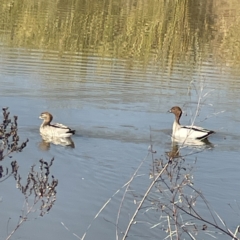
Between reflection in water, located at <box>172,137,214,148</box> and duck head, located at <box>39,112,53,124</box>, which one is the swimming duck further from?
reflection in water, located at <box>172,137,214,148</box>

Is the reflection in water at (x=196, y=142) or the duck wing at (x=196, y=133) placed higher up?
the duck wing at (x=196, y=133)

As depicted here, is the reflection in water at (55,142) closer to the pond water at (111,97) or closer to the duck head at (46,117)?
the pond water at (111,97)

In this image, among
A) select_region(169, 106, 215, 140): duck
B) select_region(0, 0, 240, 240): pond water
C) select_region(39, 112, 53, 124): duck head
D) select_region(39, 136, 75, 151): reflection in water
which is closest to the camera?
select_region(0, 0, 240, 240): pond water

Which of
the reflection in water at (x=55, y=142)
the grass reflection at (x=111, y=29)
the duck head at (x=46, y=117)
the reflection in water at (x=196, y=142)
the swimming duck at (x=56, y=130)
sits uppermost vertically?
the grass reflection at (x=111, y=29)

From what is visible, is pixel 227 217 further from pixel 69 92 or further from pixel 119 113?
pixel 69 92

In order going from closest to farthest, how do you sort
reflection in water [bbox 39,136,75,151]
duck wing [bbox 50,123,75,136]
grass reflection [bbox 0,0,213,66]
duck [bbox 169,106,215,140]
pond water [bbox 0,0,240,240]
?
pond water [bbox 0,0,240,240] → reflection in water [bbox 39,136,75,151] → duck wing [bbox 50,123,75,136] → duck [bbox 169,106,215,140] → grass reflection [bbox 0,0,213,66]

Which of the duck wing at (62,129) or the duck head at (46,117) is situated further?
the duck head at (46,117)

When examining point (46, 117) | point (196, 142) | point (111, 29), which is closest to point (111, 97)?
point (46, 117)

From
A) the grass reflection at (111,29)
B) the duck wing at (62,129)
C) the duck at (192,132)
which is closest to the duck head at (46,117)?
the duck wing at (62,129)

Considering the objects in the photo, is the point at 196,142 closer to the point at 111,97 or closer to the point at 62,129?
the point at 62,129

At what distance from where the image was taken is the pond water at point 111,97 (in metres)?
8.14

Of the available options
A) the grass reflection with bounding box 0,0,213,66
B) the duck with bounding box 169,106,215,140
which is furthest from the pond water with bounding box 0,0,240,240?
the duck with bounding box 169,106,215,140

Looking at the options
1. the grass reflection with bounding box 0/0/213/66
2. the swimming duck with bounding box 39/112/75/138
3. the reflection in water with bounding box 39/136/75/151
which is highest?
the grass reflection with bounding box 0/0/213/66

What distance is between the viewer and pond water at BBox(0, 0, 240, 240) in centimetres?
814
